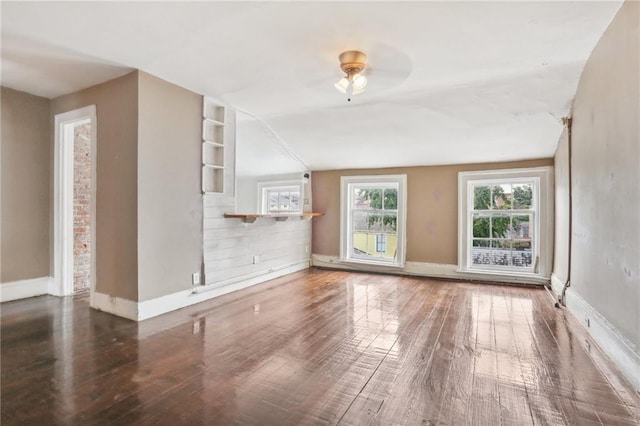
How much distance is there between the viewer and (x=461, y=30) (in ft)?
7.93

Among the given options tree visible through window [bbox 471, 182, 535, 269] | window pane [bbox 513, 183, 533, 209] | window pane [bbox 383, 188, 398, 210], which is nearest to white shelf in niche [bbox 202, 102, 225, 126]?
window pane [bbox 383, 188, 398, 210]

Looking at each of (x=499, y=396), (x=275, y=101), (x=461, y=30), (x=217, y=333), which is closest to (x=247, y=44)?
(x=275, y=101)

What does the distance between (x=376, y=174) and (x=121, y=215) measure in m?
4.08

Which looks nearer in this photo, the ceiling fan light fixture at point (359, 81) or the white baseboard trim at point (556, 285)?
the ceiling fan light fixture at point (359, 81)

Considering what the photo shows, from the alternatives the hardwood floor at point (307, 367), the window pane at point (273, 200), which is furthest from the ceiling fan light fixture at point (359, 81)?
the window pane at point (273, 200)

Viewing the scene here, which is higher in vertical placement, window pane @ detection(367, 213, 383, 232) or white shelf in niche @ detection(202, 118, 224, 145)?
white shelf in niche @ detection(202, 118, 224, 145)

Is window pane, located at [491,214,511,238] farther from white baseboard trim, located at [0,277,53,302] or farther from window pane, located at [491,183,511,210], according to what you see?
white baseboard trim, located at [0,277,53,302]

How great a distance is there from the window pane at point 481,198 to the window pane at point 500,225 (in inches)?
8.4

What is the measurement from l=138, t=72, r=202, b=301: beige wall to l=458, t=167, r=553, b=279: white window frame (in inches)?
159

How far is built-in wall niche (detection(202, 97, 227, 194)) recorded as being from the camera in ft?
12.7

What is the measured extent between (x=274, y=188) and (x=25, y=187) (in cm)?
381

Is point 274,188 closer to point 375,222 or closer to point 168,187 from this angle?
point 375,222

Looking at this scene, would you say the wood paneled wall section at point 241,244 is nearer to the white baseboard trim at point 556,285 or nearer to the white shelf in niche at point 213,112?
the white shelf in niche at point 213,112

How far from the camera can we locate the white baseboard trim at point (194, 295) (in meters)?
3.25
